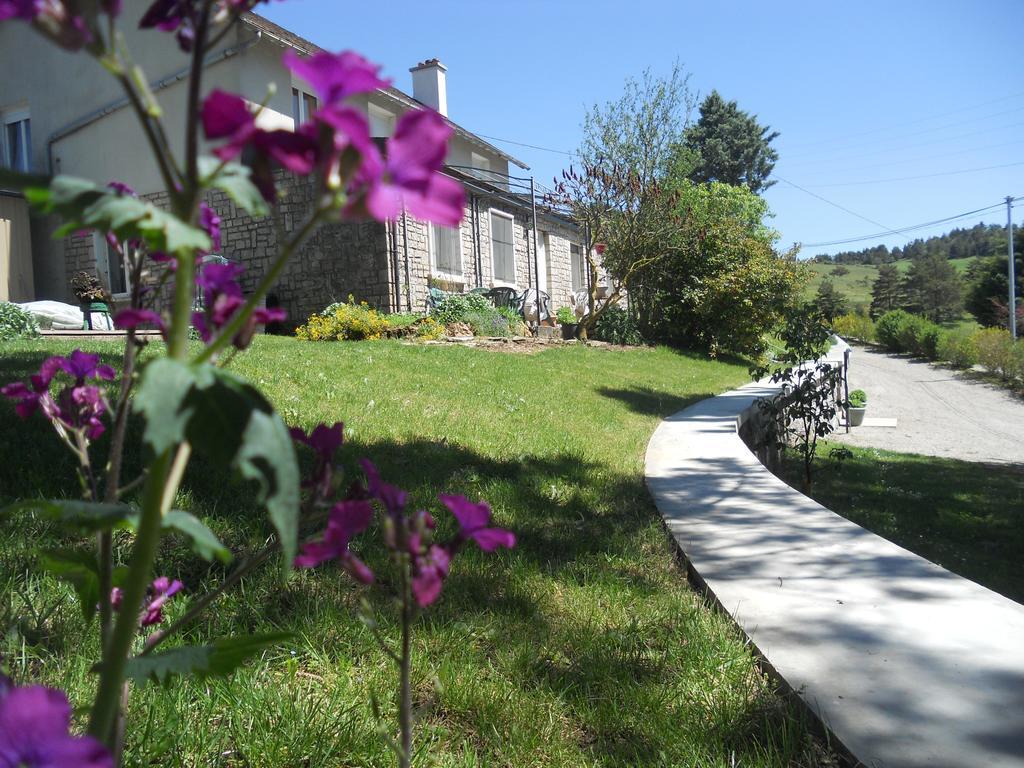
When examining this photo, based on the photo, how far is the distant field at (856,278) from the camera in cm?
8162

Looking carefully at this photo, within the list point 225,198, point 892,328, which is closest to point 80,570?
point 225,198

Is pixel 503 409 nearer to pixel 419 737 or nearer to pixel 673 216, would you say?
pixel 419 737

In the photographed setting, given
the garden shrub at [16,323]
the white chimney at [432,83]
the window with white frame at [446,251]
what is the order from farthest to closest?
the white chimney at [432,83] → the window with white frame at [446,251] → the garden shrub at [16,323]

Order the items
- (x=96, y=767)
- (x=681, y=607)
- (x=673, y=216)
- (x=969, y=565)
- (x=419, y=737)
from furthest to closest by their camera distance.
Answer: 1. (x=673, y=216)
2. (x=969, y=565)
3. (x=681, y=607)
4. (x=419, y=737)
5. (x=96, y=767)

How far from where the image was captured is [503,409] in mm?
6523

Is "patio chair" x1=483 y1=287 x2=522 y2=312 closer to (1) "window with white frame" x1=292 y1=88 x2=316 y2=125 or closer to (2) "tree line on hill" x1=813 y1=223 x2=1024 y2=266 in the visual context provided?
(1) "window with white frame" x1=292 y1=88 x2=316 y2=125

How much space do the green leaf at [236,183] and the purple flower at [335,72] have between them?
11 cm

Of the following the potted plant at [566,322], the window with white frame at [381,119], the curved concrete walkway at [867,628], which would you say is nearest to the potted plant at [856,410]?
the potted plant at [566,322]

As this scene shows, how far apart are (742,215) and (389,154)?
128 ft

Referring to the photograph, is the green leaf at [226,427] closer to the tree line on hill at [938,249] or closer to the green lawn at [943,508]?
the green lawn at [943,508]

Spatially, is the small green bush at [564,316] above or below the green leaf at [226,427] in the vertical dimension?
above

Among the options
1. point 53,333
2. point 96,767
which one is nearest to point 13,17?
point 96,767

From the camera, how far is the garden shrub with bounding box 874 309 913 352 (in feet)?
133

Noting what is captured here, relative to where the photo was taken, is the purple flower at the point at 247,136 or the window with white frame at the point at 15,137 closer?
the purple flower at the point at 247,136
